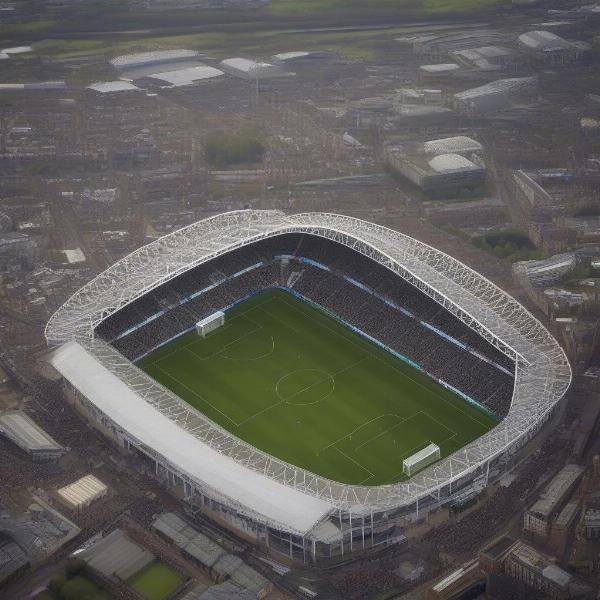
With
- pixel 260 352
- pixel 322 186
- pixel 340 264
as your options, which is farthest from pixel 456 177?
pixel 260 352

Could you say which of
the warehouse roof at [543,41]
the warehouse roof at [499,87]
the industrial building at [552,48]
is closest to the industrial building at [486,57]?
the industrial building at [552,48]

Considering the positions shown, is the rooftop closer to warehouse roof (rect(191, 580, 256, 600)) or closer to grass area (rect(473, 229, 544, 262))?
warehouse roof (rect(191, 580, 256, 600))

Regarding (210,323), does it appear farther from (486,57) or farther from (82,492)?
(486,57)

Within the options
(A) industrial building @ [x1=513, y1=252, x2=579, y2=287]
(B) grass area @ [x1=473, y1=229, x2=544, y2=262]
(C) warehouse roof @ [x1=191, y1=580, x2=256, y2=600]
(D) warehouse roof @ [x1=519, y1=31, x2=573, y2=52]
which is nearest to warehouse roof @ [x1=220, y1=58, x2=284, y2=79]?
(D) warehouse roof @ [x1=519, y1=31, x2=573, y2=52]

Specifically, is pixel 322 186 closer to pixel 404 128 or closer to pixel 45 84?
pixel 404 128

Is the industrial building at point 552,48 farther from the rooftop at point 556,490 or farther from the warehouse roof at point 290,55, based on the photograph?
the rooftop at point 556,490
